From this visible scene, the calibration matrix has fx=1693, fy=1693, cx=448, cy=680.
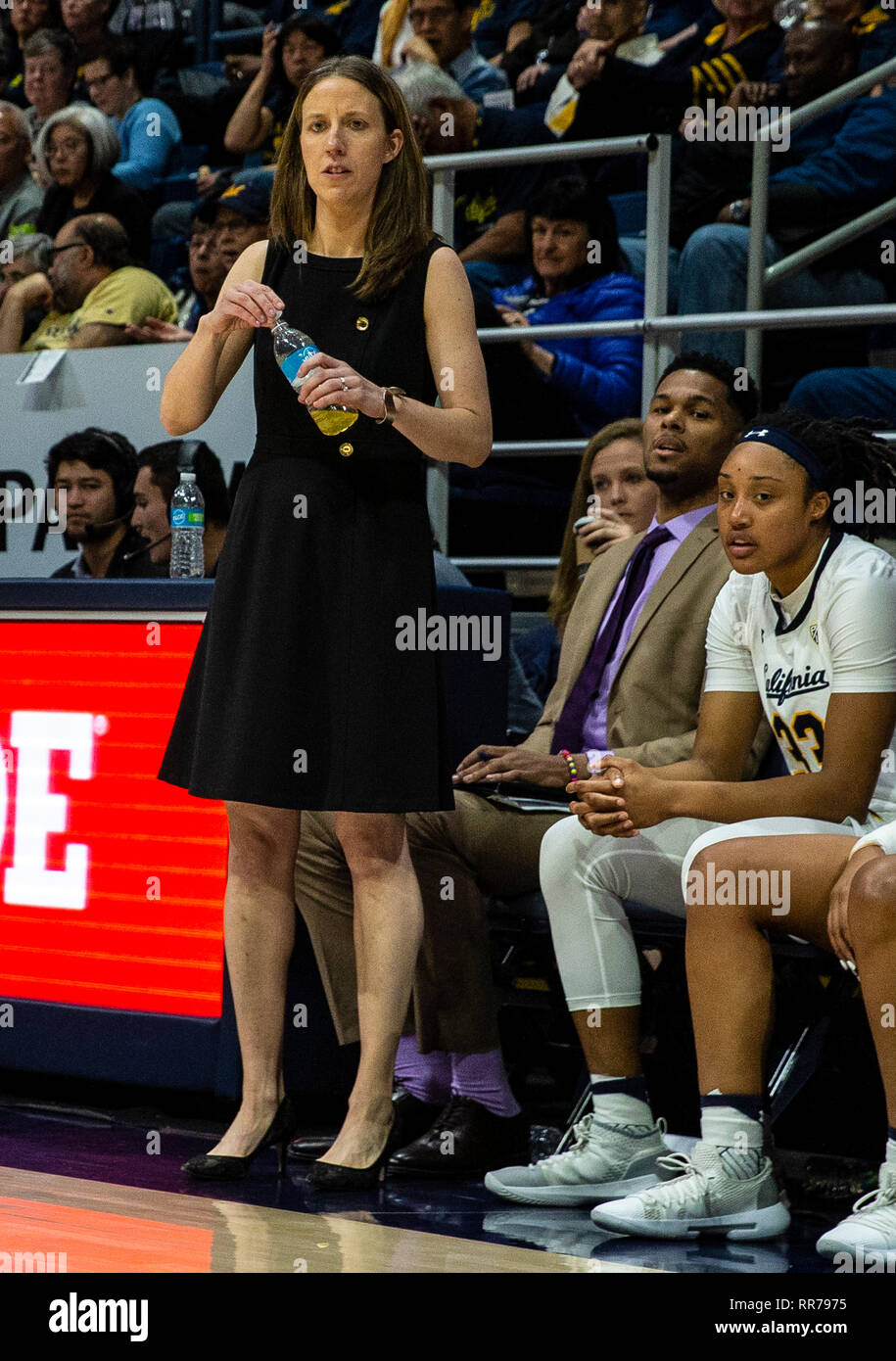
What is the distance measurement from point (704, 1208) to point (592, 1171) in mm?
301

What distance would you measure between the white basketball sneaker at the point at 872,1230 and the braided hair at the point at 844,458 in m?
1.07

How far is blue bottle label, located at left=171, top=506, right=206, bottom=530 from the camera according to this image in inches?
144

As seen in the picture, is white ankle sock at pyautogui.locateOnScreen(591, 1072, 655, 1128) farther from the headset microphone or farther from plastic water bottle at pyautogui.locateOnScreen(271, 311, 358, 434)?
the headset microphone

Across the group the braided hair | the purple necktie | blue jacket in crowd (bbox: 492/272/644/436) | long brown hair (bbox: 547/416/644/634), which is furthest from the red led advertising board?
blue jacket in crowd (bbox: 492/272/644/436)

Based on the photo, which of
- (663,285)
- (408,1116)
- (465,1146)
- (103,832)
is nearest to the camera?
(465,1146)

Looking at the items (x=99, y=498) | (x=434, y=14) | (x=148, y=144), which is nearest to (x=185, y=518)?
(x=99, y=498)

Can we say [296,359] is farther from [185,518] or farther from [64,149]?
[64,149]

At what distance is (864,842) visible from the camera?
7.86 feet

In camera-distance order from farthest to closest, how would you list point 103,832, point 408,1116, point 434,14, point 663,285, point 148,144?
point 148,144, point 434,14, point 663,285, point 103,832, point 408,1116

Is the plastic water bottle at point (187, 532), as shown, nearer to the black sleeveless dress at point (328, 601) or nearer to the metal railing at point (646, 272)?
the metal railing at point (646, 272)

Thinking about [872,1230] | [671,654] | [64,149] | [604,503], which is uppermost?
[64,149]

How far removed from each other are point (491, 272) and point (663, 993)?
288cm

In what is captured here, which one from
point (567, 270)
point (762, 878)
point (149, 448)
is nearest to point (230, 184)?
point (567, 270)

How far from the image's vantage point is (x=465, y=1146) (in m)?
2.91
